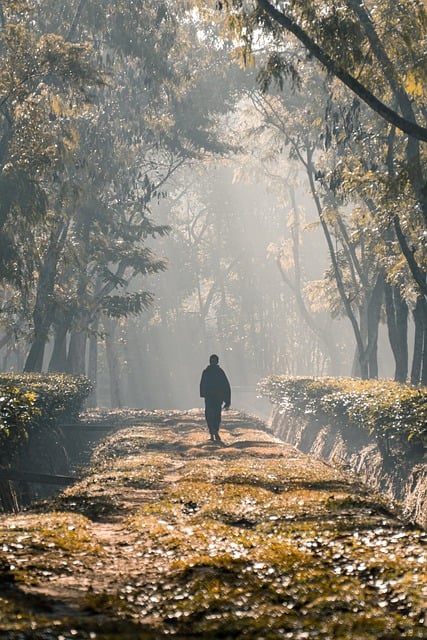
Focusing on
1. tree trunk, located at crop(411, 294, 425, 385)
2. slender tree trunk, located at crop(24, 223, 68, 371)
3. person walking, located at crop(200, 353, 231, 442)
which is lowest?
person walking, located at crop(200, 353, 231, 442)

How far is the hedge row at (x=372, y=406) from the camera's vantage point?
16.3m

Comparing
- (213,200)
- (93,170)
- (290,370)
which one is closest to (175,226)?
(213,200)

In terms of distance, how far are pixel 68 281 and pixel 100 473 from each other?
75.2 ft

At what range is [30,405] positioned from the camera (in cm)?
1652

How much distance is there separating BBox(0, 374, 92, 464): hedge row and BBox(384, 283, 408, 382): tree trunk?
11071mm

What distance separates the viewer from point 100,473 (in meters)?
16.9

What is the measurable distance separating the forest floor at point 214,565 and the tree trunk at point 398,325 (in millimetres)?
16326

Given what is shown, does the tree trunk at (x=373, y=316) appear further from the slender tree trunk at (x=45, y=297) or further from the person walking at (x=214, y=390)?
the person walking at (x=214, y=390)

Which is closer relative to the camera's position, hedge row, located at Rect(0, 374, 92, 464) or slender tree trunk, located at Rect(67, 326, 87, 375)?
hedge row, located at Rect(0, 374, 92, 464)

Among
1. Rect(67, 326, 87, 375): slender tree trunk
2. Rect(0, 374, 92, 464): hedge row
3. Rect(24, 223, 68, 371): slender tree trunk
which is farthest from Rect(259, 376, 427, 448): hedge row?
Rect(67, 326, 87, 375): slender tree trunk

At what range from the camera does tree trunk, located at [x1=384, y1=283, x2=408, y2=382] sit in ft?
96.3

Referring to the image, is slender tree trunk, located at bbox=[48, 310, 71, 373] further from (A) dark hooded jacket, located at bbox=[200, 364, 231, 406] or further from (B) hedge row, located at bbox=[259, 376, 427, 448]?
(A) dark hooded jacket, located at bbox=[200, 364, 231, 406]

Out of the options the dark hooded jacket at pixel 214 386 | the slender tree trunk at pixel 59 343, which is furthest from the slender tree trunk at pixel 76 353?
the dark hooded jacket at pixel 214 386

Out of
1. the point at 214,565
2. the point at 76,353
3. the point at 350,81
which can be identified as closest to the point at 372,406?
the point at 350,81
